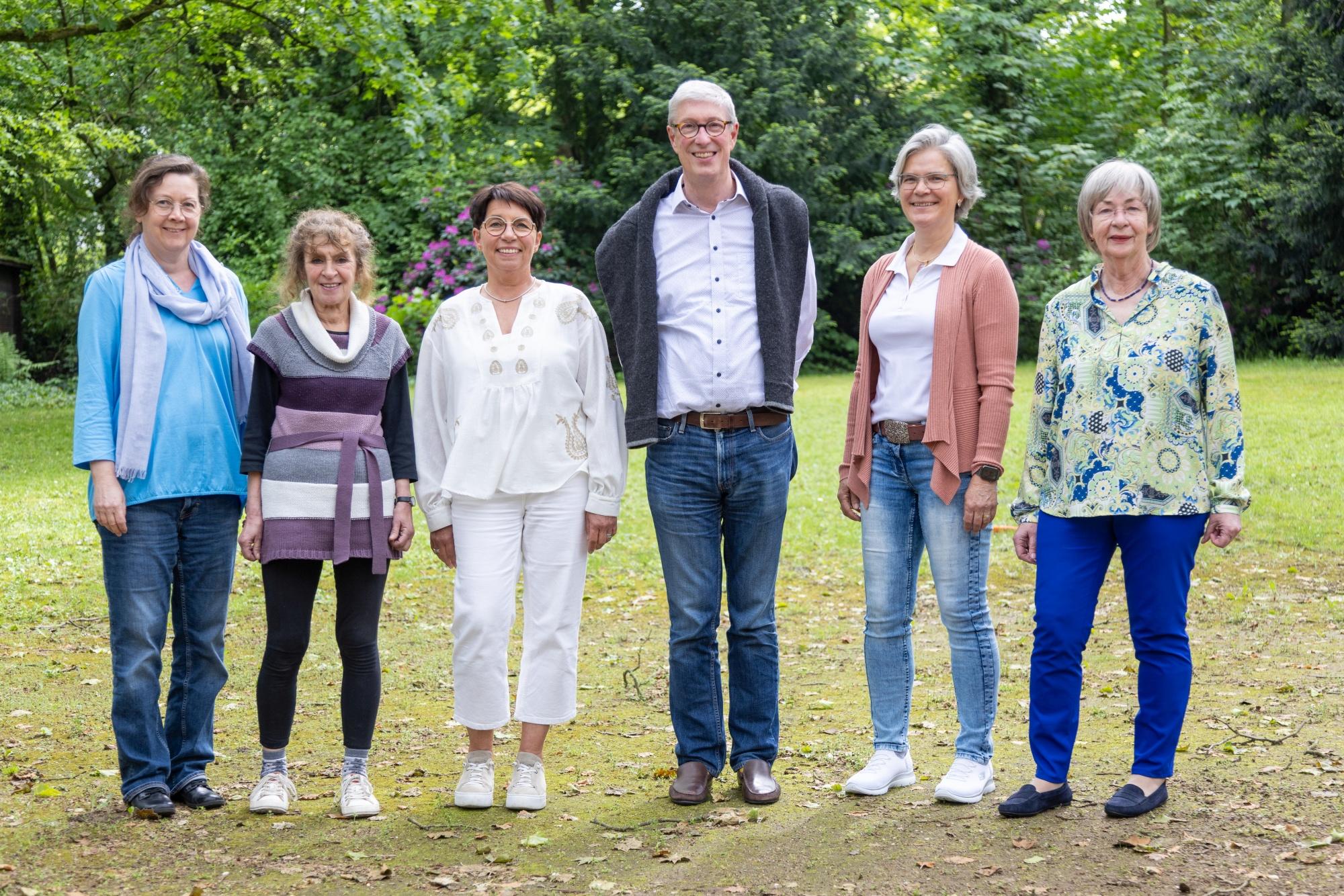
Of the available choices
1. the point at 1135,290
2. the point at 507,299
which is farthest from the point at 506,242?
the point at 1135,290

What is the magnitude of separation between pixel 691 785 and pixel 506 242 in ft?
5.98

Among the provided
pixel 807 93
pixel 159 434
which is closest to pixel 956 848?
pixel 159 434

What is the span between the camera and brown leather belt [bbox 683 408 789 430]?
4152 millimetres

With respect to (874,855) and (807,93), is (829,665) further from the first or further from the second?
(807,93)

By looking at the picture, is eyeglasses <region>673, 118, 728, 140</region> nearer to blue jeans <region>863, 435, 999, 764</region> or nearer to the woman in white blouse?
the woman in white blouse

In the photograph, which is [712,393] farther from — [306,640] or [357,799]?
[357,799]

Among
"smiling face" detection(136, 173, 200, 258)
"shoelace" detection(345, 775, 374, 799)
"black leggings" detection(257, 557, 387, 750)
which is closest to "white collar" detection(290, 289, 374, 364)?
"smiling face" detection(136, 173, 200, 258)

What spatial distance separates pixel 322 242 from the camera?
4160 mm

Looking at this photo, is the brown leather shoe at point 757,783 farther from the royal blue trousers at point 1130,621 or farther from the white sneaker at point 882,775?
the royal blue trousers at point 1130,621

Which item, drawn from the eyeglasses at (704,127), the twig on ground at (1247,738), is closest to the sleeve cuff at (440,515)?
the eyeglasses at (704,127)

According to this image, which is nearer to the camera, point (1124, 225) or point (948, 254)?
point (1124, 225)

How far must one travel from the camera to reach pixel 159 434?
164 inches

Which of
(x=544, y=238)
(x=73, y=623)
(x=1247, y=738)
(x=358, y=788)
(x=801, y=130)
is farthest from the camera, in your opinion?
(x=801, y=130)

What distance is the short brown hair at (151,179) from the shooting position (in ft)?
13.8
